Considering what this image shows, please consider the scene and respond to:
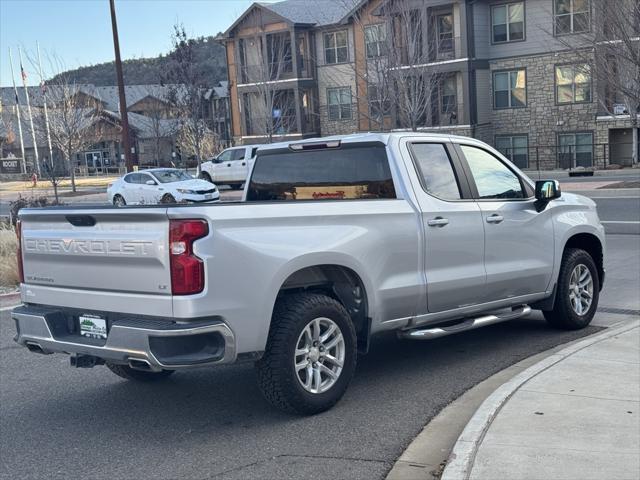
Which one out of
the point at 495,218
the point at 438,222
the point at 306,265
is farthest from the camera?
the point at 495,218

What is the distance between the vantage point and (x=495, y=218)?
23.1 feet

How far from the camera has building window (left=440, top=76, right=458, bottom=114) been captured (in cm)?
3962

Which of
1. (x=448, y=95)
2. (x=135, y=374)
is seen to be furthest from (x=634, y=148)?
(x=135, y=374)

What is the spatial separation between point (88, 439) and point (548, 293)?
14.7ft

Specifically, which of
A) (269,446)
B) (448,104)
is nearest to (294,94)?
(448,104)

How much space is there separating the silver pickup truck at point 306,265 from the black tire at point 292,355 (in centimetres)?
1

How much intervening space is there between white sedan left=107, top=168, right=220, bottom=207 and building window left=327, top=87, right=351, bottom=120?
17.3 meters

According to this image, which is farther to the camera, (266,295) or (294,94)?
(294,94)

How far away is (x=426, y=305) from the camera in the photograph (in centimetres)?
644

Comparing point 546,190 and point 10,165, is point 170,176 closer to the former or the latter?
point 546,190

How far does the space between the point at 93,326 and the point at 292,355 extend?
1359 mm

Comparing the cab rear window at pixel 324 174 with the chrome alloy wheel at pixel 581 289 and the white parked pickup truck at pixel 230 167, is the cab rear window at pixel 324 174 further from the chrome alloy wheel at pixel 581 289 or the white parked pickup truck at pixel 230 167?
the white parked pickup truck at pixel 230 167

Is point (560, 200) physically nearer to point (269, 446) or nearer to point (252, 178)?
point (252, 178)

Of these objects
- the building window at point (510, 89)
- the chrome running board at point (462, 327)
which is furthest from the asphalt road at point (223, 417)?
the building window at point (510, 89)
